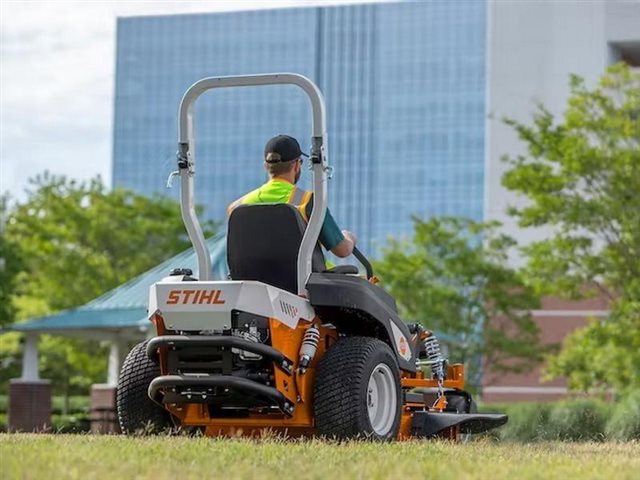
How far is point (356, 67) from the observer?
132125 mm

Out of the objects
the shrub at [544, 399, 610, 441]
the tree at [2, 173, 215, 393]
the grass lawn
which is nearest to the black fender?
the grass lawn

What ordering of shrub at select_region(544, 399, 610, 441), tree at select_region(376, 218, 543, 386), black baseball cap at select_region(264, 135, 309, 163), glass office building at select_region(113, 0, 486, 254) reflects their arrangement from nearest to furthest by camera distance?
1. black baseball cap at select_region(264, 135, 309, 163)
2. shrub at select_region(544, 399, 610, 441)
3. tree at select_region(376, 218, 543, 386)
4. glass office building at select_region(113, 0, 486, 254)

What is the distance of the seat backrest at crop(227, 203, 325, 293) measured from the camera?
9.71m

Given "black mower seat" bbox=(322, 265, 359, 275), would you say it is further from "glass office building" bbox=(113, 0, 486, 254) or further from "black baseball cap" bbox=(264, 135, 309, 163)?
"glass office building" bbox=(113, 0, 486, 254)

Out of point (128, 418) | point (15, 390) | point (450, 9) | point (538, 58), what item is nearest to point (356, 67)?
point (450, 9)

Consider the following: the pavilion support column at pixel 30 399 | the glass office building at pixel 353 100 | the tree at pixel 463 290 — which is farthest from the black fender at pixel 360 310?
the glass office building at pixel 353 100

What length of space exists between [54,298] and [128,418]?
32.5 m

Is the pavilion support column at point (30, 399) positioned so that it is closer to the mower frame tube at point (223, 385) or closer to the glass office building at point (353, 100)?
the mower frame tube at point (223, 385)

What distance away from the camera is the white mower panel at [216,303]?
9.25m

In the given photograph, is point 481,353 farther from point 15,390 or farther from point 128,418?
point 128,418

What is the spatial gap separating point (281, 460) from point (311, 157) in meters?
2.92

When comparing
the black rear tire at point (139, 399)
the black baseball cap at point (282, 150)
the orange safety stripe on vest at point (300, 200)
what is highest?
the black baseball cap at point (282, 150)

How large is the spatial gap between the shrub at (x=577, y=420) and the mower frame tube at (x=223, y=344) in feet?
18.6

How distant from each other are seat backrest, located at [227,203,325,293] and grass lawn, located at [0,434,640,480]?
1343mm
